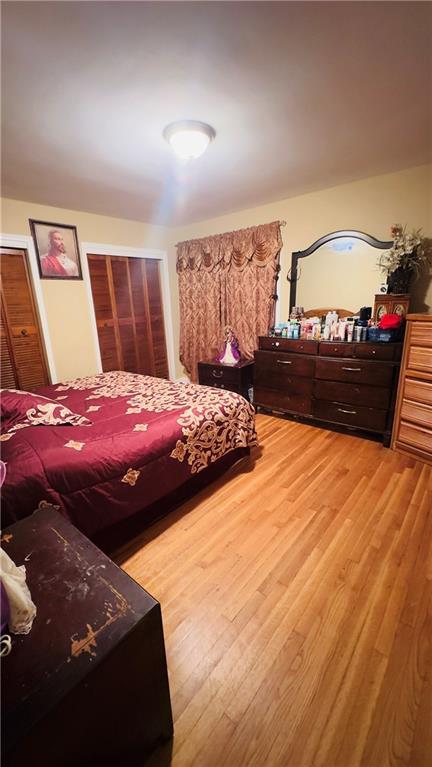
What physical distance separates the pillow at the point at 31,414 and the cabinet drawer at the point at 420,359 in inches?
94.3

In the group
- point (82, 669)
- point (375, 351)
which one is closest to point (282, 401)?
point (375, 351)

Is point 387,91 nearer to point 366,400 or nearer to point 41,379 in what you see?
point 366,400

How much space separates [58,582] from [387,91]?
253 cm

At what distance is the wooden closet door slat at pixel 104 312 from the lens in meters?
3.50

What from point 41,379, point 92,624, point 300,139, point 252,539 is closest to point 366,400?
point 252,539

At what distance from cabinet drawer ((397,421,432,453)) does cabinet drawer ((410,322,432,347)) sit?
652mm

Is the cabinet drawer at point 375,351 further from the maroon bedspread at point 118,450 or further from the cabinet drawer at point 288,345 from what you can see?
the maroon bedspread at point 118,450

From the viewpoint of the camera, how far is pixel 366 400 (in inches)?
103

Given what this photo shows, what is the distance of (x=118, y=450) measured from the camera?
1586mm

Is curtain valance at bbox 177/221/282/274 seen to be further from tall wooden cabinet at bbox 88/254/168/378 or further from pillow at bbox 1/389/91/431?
pillow at bbox 1/389/91/431

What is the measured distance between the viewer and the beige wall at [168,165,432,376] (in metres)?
2.41

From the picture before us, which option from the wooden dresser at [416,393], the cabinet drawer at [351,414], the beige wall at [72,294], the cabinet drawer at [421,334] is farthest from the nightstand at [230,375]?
the cabinet drawer at [421,334]

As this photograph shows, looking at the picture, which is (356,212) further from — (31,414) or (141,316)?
(31,414)

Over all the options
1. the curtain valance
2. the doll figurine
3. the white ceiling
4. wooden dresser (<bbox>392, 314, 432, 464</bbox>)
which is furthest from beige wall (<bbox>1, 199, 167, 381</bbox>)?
wooden dresser (<bbox>392, 314, 432, 464</bbox>)
